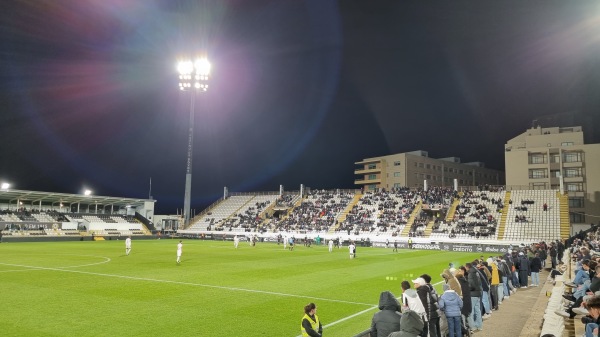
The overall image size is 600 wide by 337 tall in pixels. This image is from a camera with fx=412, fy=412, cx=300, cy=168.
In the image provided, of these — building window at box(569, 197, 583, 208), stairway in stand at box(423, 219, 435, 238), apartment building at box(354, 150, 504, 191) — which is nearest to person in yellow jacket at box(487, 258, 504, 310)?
stairway in stand at box(423, 219, 435, 238)

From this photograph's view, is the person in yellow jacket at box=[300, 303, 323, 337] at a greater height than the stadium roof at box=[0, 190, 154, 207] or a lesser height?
lesser

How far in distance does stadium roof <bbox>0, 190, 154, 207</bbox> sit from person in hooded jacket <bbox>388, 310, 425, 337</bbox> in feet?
231

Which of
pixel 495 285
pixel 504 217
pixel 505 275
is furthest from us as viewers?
pixel 504 217

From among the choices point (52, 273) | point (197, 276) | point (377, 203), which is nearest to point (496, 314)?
point (197, 276)

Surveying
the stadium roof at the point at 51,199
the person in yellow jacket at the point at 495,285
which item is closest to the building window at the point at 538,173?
the person in yellow jacket at the point at 495,285

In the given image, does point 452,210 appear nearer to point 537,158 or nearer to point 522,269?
point 537,158

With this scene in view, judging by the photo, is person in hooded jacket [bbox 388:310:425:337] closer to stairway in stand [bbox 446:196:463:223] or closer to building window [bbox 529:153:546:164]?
stairway in stand [bbox 446:196:463:223]

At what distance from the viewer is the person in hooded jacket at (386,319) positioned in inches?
281

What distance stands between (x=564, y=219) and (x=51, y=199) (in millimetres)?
76378

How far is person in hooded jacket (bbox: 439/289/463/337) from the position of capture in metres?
9.91

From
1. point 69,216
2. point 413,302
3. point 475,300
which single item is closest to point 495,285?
point 475,300

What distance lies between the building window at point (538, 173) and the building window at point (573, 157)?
4.04m

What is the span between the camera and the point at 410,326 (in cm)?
623

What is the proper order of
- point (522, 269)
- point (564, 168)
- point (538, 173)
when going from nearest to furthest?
point (522, 269)
point (564, 168)
point (538, 173)
